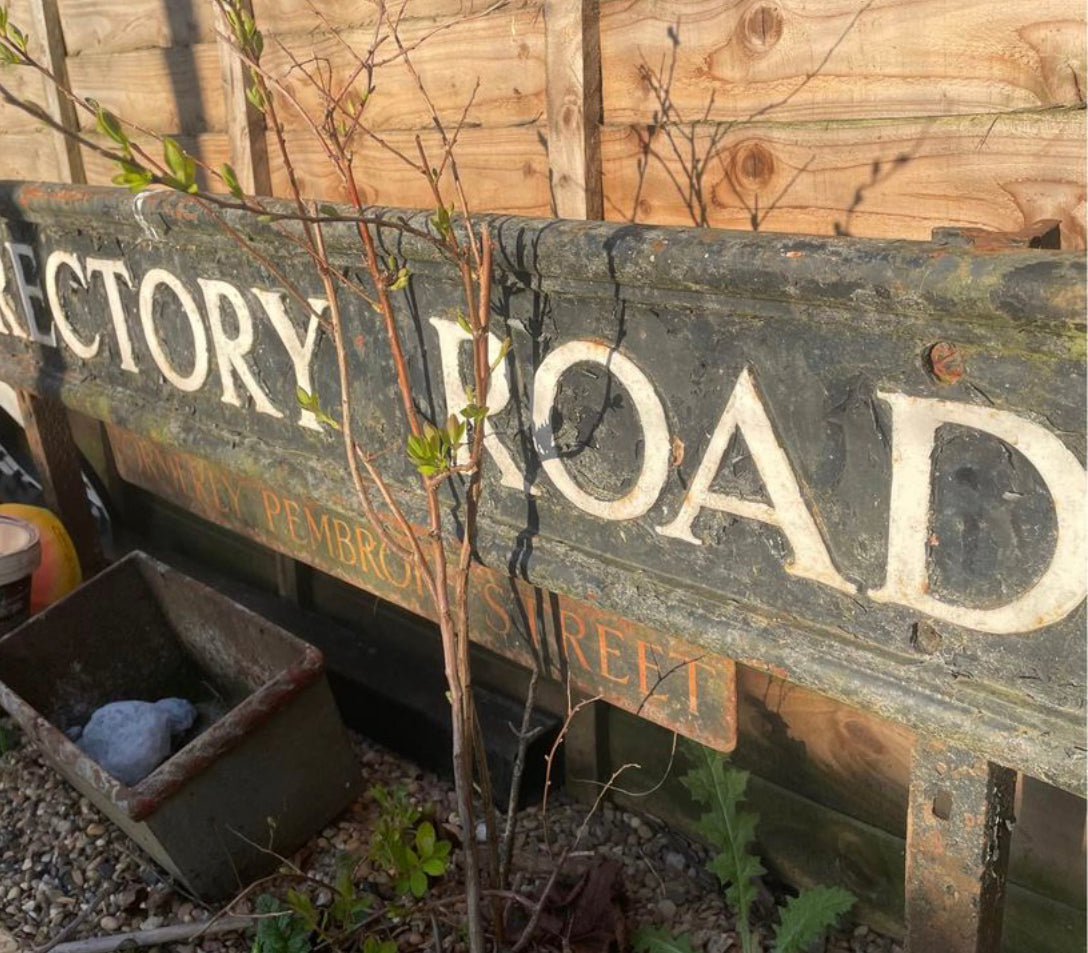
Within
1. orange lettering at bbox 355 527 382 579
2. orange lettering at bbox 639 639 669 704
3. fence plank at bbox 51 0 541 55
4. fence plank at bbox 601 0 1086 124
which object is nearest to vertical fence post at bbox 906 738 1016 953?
orange lettering at bbox 639 639 669 704

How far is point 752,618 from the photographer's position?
1.63 meters

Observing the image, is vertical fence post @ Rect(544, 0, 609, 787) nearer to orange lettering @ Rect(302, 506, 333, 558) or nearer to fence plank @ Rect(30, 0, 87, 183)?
orange lettering @ Rect(302, 506, 333, 558)

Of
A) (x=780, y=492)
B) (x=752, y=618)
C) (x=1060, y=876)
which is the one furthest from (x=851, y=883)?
(x=780, y=492)

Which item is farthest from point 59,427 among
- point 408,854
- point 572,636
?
point 572,636

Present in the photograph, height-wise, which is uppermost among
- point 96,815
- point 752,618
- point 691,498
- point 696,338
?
point 696,338

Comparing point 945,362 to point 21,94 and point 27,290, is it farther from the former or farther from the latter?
point 21,94

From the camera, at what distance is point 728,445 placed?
5.21 ft

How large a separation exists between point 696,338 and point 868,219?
52 centimetres

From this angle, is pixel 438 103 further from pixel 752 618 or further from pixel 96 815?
pixel 96 815

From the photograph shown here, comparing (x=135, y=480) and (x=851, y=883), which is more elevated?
(x=135, y=480)

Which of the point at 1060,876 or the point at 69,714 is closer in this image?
the point at 1060,876

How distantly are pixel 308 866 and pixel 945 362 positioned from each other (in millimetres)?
2228

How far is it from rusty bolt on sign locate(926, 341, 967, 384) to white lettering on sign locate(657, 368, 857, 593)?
25 cm

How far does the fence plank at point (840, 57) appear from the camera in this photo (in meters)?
1.63
